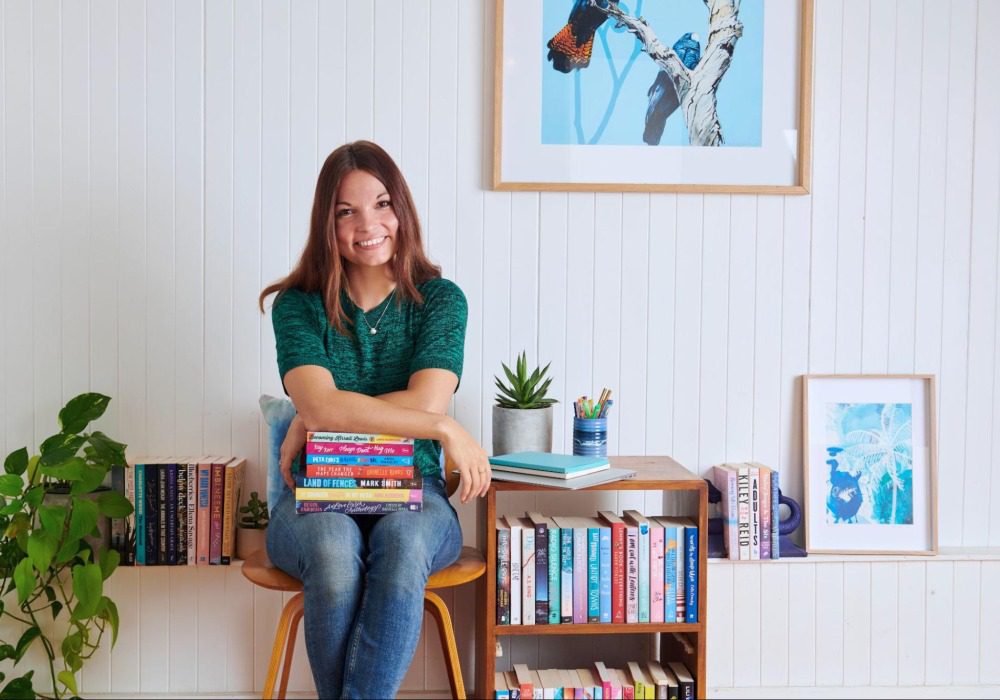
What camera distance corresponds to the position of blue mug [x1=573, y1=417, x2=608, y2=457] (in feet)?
6.86

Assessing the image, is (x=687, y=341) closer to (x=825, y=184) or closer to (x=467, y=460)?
(x=825, y=184)

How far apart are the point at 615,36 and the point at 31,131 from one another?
1468 millimetres

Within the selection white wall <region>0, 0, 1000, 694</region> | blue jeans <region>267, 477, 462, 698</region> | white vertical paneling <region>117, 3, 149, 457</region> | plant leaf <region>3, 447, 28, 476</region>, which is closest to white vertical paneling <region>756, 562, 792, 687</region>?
white wall <region>0, 0, 1000, 694</region>

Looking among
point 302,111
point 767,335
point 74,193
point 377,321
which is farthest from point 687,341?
point 74,193

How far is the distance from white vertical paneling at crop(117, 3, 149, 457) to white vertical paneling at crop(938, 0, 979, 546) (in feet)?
6.68

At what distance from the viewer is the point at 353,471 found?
178cm

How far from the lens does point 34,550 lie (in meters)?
1.98

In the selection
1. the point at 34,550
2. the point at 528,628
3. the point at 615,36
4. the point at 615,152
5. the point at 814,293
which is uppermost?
the point at 615,36

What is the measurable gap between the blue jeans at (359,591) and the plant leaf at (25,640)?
30.3 inches

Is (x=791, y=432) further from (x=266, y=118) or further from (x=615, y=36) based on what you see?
(x=266, y=118)

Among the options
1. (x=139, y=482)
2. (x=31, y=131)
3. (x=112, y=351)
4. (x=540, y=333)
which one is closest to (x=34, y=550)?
(x=139, y=482)

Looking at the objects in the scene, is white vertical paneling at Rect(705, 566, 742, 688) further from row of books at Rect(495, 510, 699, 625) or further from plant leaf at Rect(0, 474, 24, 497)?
plant leaf at Rect(0, 474, 24, 497)

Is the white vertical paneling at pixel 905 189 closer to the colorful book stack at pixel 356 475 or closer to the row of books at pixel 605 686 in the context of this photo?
the row of books at pixel 605 686

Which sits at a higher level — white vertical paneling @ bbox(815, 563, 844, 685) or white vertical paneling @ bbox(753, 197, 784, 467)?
white vertical paneling @ bbox(753, 197, 784, 467)
